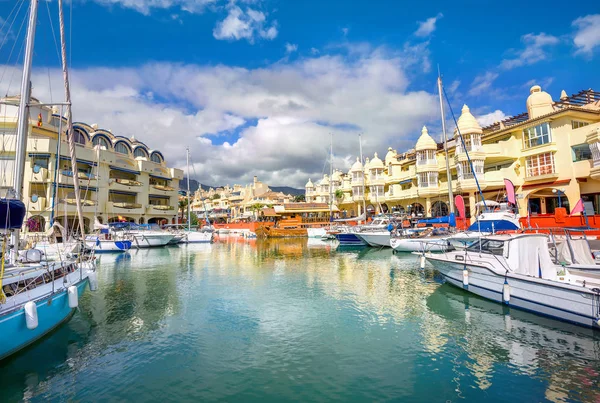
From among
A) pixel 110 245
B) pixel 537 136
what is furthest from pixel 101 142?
pixel 537 136

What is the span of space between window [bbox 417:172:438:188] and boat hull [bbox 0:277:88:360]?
4042 cm

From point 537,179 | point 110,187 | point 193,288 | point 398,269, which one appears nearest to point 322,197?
point 110,187

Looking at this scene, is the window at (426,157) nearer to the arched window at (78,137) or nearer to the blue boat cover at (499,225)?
the blue boat cover at (499,225)

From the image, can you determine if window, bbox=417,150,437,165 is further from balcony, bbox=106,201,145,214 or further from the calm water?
balcony, bbox=106,201,145,214

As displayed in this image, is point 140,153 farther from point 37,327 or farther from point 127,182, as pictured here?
point 37,327

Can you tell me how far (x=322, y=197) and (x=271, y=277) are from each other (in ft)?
213

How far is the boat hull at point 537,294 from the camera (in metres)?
10.2

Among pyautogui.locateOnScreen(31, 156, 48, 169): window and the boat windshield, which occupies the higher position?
pyautogui.locateOnScreen(31, 156, 48, 169): window

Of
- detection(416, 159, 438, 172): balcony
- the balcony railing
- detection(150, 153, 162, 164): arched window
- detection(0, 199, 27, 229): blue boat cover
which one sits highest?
detection(150, 153, 162, 164): arched window

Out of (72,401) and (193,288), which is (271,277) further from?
(72,401)

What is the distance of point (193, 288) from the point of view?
1764 centimetres

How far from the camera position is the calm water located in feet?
23.8

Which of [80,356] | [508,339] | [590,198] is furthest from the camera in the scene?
[590,198]

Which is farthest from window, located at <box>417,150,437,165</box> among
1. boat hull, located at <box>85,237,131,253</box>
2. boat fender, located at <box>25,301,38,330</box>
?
boat fender, located at <box>25,301,38,330</box>
